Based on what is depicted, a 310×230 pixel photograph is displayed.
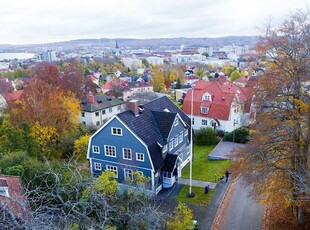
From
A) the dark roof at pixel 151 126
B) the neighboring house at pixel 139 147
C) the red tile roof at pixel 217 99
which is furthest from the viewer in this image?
the red tile roof at pixel 217 99

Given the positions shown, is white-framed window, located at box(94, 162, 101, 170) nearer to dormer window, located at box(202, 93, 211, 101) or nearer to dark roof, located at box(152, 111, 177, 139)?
dark roof, located at box(152, 111, 177, 139)

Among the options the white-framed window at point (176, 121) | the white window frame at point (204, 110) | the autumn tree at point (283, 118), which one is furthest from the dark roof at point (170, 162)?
the white window frame at point (204, 110)

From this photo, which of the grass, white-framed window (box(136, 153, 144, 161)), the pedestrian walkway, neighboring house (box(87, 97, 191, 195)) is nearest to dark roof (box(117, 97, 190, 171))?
neighboring house (box(87, 97, 191, 195))

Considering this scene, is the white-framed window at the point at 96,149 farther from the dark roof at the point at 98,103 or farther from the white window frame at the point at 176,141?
the dark roof at the point at 98,103

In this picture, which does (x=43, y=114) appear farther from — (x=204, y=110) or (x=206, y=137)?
(x=204, y=110)

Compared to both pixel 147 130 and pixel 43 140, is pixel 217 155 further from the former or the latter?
pixel 43 140

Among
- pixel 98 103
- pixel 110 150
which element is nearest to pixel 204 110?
pixel 98 103

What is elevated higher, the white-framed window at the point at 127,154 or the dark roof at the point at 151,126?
the dark roof at the point at 151,126
